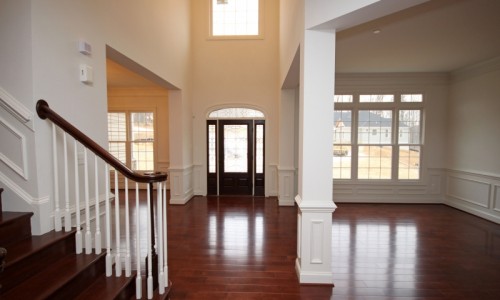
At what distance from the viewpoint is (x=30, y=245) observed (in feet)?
5.85

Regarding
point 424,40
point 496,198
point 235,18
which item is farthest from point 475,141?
point 235,18

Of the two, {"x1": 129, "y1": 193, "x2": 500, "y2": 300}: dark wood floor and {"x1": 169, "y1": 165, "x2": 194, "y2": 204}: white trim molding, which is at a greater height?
{"x1": 169, "y1": 165, "x2": 194, "y2": 204}: white trim molding

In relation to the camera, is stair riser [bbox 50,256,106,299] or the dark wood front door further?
the dark wood front door

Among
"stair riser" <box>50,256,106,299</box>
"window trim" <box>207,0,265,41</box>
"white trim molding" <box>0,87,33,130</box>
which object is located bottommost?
"stair riser" <box>50,256,106,299</box>

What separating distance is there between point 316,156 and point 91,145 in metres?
2.04

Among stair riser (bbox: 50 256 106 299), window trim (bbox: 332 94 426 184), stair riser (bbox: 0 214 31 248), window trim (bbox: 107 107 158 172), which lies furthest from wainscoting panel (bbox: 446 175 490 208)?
window trim (bbox: 107 107 158 172)

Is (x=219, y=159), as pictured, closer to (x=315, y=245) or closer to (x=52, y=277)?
(x=315, y=245)

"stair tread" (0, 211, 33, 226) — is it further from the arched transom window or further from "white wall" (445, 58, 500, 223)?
"white wall" (445, 58, 500, 223)

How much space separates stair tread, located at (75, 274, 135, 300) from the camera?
1.78 metres

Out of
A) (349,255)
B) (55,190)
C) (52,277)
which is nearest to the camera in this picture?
(52,277)

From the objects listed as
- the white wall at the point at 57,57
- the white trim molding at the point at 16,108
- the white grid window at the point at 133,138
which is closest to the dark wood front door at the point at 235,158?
the white grid window at the point at 133,138

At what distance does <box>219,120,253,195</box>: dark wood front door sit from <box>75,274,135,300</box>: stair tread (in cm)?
459

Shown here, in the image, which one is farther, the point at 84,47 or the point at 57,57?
the point at 84,47

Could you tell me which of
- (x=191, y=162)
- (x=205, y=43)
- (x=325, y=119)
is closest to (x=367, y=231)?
(x=325, y=119)
